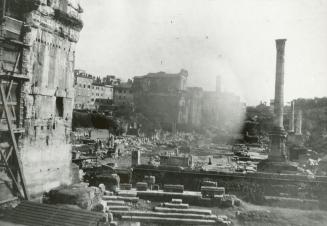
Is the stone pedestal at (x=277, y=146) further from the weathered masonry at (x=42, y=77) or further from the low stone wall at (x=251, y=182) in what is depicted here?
the weathered masonry at (x=42, y=77)

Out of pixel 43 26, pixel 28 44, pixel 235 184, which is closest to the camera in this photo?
pixel 28 44

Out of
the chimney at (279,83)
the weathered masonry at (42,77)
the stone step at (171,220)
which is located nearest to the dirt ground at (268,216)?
the stone step at (171,220)

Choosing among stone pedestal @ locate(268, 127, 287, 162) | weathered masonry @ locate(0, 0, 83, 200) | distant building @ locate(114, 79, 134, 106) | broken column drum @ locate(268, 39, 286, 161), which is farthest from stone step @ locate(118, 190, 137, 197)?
distant building @ locate(114, 79, 134, 106)

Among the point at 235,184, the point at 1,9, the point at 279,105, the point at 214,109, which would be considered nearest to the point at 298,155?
the point at 279,105

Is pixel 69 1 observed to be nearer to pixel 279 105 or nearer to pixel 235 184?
pixel 235 184

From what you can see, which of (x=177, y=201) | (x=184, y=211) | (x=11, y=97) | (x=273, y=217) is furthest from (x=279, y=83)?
(x=11, y=97)

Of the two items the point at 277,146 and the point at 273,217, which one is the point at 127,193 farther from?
the point at 277,146
